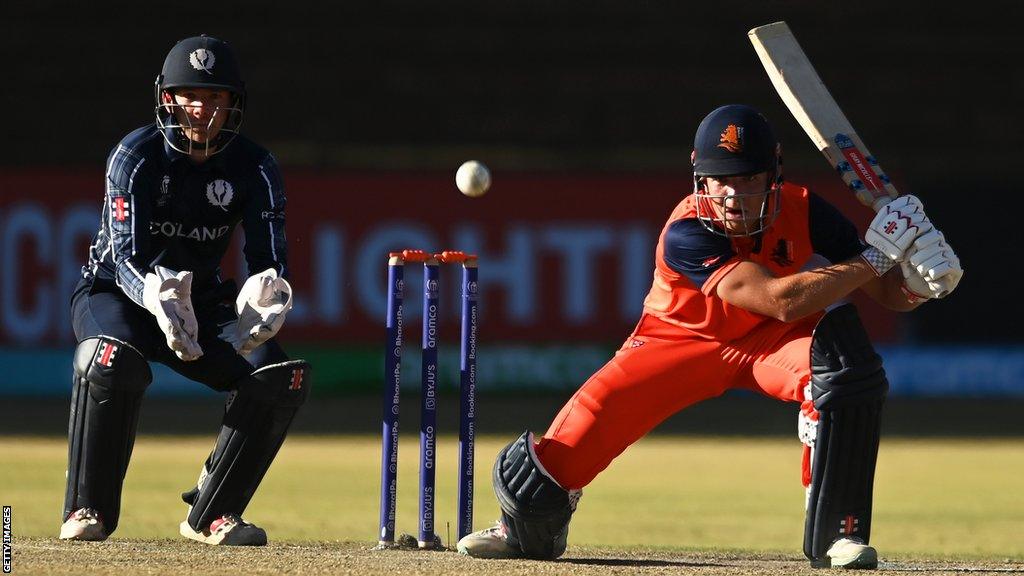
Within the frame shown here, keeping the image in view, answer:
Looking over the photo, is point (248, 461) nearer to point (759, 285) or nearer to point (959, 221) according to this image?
point (759, 285)

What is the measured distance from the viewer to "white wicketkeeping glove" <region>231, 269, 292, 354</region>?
168 inches

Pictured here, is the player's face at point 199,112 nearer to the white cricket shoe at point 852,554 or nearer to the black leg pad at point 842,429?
the black leg pad at point 842,429

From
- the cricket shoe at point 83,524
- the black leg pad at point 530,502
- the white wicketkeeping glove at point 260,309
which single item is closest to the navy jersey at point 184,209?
the white wicketkeeping glove at point 260,309

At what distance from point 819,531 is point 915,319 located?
23.2 ft

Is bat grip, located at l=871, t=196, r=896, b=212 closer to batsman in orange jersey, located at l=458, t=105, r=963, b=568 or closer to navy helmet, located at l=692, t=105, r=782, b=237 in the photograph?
batsman in orange jersey, located at l=458, t=105, r=963, b=568

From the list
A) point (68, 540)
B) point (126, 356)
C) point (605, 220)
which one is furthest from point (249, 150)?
point (605, 220)

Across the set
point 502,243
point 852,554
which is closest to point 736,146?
point 852,554

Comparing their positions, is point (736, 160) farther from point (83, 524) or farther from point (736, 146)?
point (83, 524)

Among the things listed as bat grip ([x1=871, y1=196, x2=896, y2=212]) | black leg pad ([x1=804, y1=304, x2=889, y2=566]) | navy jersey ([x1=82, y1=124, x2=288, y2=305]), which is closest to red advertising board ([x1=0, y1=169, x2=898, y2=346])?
navy jersey ([x1=82, y1=124, x2=288, y2=305])

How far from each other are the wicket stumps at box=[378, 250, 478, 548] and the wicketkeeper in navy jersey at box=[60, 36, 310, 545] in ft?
0.85

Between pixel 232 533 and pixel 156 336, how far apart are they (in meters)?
0.58

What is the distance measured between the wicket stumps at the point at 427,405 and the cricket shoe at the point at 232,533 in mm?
349

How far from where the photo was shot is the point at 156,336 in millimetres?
4391

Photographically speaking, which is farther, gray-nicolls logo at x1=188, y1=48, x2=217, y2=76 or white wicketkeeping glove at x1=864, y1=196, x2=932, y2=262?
gray-nicolls logo at x1=188, y1=48, x2=217, y2=76
